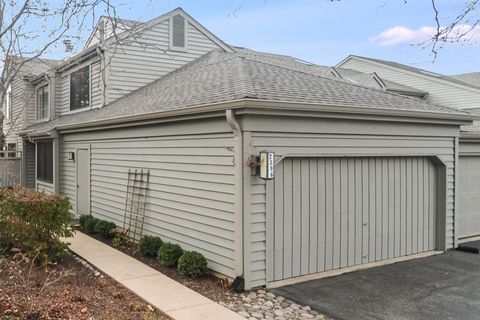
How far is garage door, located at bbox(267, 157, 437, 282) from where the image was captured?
23.4 feet

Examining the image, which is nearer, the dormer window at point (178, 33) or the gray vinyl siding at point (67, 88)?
the gray vinyl siding at point (67, 88)

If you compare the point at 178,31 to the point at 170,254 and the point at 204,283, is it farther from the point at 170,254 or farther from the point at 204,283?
the point at 204,283

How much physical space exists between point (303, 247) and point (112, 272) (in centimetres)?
316

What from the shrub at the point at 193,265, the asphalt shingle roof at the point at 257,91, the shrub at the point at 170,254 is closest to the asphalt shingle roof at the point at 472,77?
the asphalt shingle roof at the point at 257,91

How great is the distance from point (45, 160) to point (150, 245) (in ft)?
29.4

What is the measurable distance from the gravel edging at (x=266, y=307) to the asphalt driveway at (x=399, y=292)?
0.16 meters

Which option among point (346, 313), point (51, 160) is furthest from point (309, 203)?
point (51, 160)

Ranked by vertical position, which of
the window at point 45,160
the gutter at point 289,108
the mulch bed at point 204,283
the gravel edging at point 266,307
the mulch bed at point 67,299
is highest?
the gutter at point 289,108

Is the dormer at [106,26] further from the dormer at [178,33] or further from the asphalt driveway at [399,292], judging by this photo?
the asphalt driveway at [399,292]

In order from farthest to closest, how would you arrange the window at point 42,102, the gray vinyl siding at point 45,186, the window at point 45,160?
the window at point 42,102 < the window at point 45,160 < the gray vinyl siding at point 45,186

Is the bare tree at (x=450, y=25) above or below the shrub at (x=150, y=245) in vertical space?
above

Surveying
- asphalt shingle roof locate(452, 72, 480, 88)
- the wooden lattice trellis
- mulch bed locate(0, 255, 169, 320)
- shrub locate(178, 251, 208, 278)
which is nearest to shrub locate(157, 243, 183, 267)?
shrub locate(178, 251, 208, 278)

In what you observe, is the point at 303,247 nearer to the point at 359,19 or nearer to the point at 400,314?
the point at 400,314

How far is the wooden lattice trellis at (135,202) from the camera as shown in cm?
964
